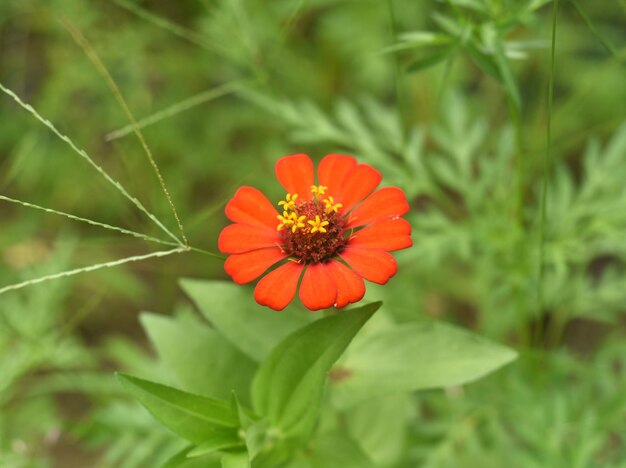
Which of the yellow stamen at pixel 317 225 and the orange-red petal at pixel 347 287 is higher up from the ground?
the yellow stamen at pixel 317 225

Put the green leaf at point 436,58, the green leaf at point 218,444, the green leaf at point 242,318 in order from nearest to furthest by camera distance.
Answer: the green leaf at point 218,444 < the green leaf at point 436,58 < the green leaf at point 242,318

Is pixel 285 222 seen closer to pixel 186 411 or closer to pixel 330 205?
pixel 330 205

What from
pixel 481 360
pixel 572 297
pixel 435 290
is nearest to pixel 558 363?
pixel 572 297

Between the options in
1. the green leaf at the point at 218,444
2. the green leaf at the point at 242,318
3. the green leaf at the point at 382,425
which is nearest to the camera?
the green leaf at the point at 218,444

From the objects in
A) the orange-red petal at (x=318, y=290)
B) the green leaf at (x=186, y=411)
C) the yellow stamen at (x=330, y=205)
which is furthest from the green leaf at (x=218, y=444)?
the yellow stamen at (x=330, y=205)

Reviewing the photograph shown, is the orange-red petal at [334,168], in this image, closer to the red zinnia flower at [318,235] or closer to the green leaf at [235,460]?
the red zinnia flower at [318,235]

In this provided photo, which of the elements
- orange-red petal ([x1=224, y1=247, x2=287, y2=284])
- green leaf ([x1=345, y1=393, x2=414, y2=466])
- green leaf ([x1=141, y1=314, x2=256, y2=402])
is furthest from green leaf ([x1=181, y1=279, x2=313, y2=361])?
green leaf ([x1=345, y1=393, x2=414, y2=466])

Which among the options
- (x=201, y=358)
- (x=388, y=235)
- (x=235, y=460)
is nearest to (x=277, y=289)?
(x=388, y=235)
